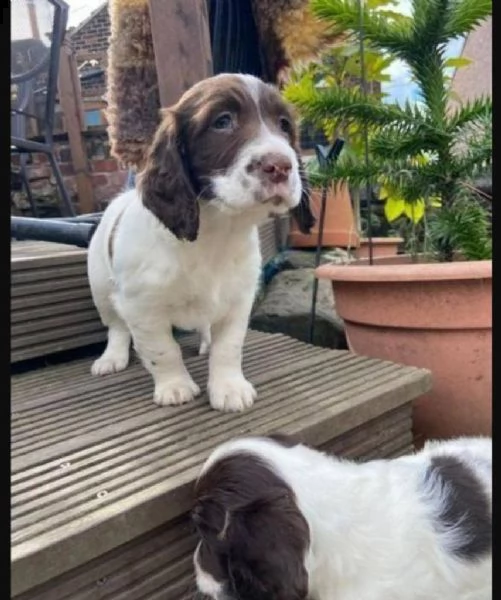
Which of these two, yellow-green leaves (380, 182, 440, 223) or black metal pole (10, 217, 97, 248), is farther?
yellow-green leaves (380, 182, 440, 223)

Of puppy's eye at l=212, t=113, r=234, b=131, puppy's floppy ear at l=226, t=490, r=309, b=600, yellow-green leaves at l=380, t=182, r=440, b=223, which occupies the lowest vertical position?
puppy's floppy ear at l=226, t=490, r=309, b=600

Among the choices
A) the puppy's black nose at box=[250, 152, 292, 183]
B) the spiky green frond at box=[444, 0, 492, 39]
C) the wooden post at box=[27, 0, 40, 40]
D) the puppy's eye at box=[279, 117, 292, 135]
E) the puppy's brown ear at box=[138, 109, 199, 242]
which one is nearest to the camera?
the puppy's black nose at box=[250, 152, 292, 183]

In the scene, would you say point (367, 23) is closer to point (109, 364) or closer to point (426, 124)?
point (426, 124)

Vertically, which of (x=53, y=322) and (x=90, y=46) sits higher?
(x=90, y=46)

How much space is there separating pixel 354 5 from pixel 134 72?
3.62 ft

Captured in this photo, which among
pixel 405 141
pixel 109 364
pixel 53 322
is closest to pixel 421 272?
pixel 405 141

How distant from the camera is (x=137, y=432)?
150 cm

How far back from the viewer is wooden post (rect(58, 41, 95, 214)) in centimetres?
479

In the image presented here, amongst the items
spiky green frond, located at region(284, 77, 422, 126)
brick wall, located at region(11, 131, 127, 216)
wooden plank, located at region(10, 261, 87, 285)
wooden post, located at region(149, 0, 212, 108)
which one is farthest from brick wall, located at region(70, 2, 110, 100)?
wooden plank, located at region(10, 261, 87, 285)

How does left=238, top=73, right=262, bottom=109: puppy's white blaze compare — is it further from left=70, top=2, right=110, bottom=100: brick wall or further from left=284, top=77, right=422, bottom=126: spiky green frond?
left=70, top=2, right=110, bottom=100: brick wall

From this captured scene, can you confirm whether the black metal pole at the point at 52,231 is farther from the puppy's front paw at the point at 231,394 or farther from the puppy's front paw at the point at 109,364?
the puppy's front paw at the point at 231,394

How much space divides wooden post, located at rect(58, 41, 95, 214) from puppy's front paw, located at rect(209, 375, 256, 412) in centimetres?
346

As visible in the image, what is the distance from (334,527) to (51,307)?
1.29 meters
